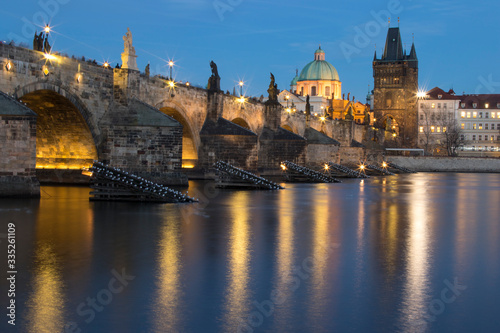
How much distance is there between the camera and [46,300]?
7.77m

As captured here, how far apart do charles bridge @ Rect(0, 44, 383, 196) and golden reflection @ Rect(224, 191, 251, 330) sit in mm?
8524

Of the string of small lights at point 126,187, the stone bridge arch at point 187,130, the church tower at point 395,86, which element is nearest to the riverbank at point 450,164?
the church tower at point 395,86

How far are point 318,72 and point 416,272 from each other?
123 metres

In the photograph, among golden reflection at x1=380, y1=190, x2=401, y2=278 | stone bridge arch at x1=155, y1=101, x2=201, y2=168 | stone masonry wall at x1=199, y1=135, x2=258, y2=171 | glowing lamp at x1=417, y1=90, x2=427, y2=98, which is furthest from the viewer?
glowing lamp at x1=417, y1=90, x2=427, y2=98

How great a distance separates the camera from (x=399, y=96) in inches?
4739

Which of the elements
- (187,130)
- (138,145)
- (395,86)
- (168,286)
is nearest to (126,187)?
(138,145)

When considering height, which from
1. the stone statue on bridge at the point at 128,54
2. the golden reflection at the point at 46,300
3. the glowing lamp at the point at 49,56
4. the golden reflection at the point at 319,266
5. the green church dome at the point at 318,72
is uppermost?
the green church dome at the point at 318,72

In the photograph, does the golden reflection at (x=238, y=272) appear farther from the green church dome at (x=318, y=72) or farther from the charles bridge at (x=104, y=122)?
the green church dome at (x=318, y=72)

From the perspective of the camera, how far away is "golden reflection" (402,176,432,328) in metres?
7.50

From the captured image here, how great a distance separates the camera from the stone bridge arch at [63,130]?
25712mm

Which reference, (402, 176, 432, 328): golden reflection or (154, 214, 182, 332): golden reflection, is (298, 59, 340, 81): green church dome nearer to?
(402, 176, 432, 328): golden reflection

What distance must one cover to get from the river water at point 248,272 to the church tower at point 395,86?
103721 millimetres

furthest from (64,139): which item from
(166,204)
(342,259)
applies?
(342,259)

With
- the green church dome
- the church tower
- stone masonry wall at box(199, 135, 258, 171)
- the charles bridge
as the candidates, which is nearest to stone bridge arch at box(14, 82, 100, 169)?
the charles bridge
